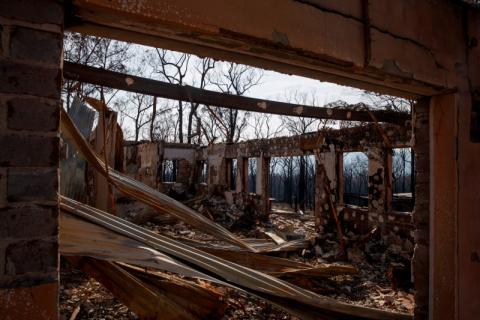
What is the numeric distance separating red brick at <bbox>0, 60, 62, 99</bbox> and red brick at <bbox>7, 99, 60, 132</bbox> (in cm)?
3

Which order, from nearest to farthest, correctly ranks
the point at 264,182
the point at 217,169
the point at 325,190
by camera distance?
the point at 325,190 < the point at 264,182 < the point at 217,169

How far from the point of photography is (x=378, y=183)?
7723 mm

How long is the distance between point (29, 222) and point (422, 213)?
2.45 m

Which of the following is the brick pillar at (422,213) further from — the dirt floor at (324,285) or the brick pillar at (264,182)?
the brick pillar at (264,182)

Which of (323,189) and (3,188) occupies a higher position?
(3,188)

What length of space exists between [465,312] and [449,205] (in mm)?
670

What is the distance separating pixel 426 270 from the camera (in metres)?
2.59

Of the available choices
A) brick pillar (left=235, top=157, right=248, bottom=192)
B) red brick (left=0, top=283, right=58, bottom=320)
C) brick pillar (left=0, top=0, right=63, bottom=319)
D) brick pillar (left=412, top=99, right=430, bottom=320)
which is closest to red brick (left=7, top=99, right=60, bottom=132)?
brick pillar (left=0, top=0, right=63, bottom=319)

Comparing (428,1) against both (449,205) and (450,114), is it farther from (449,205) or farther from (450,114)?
(449,205)

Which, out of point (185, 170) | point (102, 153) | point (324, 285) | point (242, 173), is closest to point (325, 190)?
point (242, 173)

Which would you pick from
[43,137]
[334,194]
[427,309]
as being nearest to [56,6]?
[43,137]

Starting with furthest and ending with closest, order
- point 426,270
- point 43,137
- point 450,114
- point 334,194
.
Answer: point 334,194 < point 426,270 < point 450,114 < point 43,137

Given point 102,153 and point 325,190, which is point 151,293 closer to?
point 102,153

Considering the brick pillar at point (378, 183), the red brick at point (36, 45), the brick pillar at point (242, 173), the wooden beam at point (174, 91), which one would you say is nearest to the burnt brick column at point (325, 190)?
the brick pillar at point (378, 183)
